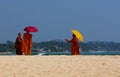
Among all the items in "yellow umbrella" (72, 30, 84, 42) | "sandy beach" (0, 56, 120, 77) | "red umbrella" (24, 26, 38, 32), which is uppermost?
"red umbrella" (24, 26, 38, 32)

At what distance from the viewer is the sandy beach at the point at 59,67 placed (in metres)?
15.5

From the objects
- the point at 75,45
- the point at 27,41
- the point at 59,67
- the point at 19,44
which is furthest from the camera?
the point at 75,45

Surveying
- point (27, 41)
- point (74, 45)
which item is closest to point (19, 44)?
point (27, 41)

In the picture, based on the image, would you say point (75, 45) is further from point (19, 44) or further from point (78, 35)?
point (19, 44)

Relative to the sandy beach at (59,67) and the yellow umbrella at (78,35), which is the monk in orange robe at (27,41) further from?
the sandy beach at (59,67)

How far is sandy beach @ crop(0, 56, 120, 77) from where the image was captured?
1547cm

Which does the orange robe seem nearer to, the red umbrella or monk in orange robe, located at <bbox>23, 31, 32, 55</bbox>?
the red umbrella

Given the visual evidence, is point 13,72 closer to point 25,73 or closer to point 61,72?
point 25,73

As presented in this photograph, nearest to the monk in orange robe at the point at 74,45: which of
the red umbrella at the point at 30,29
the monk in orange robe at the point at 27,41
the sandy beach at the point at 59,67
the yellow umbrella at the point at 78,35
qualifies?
the yellow umbrella at the point at 78,35

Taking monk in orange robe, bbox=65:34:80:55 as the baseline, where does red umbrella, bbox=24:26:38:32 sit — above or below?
above

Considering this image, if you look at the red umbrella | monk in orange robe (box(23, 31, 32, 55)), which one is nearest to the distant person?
monk in orange robe (box(23, 31, 32, 55))

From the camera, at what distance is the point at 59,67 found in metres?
16.7

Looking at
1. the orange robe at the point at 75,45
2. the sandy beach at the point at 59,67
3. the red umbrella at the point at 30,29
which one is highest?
the red umbrella at the point at 30,29

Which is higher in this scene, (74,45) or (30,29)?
(30,29)
